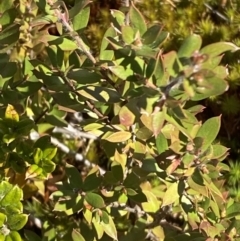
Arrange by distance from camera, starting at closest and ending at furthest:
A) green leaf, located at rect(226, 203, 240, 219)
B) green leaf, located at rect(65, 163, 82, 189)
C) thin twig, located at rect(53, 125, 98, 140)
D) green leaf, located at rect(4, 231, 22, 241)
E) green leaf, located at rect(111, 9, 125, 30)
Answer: green leaf, located at rect(111, 9, 125, 30)
green leaf, located at rect(4, 231, 22, 241)
green leaf, located at rect(226, 203, 240, 219)
green leaf, located at rect(65, 163, 82, 189)
thin twig, located at rect(53, 125, 98, 140)

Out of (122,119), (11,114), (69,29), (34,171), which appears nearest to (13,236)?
(34,171)

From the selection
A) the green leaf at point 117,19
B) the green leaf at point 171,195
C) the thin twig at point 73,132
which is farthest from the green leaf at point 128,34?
the thin twig at point 73,132

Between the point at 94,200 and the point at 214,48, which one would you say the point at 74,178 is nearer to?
the point at 94,200

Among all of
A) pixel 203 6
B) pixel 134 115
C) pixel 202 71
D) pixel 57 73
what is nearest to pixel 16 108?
pixel 57 73

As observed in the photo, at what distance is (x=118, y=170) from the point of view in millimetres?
1634

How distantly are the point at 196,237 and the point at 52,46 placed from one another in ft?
2.32

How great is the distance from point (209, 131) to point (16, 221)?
1.89ft

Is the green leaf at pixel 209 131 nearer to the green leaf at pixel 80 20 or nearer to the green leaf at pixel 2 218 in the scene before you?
the green leaf at pixel 80 20

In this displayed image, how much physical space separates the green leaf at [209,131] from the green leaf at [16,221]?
52 centimetres

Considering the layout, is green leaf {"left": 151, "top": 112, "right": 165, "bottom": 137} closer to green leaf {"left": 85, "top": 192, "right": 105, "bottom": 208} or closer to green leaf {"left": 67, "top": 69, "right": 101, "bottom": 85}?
green leaf {"left": 67, "top": 69, "right": 101, "bottom": 85}

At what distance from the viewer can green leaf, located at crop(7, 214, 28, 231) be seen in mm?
1447

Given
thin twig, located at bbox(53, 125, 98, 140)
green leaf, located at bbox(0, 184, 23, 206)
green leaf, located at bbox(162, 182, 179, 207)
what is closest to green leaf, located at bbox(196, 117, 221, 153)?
green leaf, located at bbox(162, 182, 179, 207)

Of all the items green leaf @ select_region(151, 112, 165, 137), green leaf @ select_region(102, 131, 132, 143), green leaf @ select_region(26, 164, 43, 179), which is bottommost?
green leaf @ select_region(26, 164, 43, 179)

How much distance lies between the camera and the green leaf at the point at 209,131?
142 centimetres
